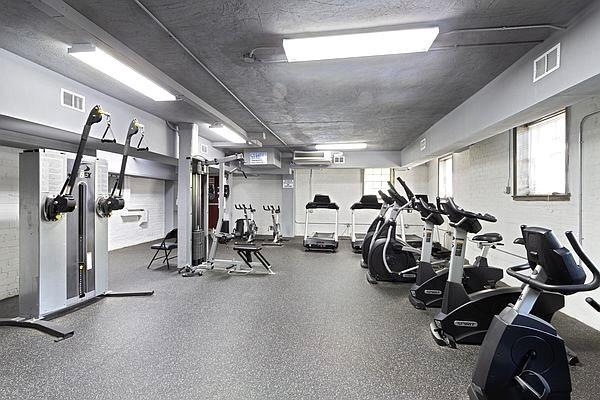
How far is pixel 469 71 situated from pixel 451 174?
4.89 meters

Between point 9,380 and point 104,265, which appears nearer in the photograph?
point 9,380

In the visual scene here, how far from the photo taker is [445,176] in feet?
28.2

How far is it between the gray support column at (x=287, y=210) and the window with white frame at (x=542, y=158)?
276 inches

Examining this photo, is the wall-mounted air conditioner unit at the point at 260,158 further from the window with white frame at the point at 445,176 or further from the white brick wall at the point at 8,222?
the white brick wall at the point at 8,222

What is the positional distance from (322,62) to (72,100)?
302 centimetres

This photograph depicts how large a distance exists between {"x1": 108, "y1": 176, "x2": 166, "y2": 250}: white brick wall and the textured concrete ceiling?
4.46 metres

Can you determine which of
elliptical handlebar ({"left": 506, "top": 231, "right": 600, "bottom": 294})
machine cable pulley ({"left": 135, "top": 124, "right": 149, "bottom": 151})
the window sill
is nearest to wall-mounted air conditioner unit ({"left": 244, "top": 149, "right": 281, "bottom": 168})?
machine cable pulley ({"left": 135, "top": 124, "right": 149, "bottom": 151})

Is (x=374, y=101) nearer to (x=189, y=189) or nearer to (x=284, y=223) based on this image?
(x=189, y=189)

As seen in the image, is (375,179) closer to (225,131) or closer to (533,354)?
(225,131)

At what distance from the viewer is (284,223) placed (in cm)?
1105

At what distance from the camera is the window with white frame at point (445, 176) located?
325 inches

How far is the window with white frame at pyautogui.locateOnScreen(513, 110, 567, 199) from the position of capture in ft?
12.9

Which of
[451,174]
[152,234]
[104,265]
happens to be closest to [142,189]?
[152,234]

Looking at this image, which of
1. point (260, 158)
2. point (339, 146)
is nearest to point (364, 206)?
point (339, 146)
